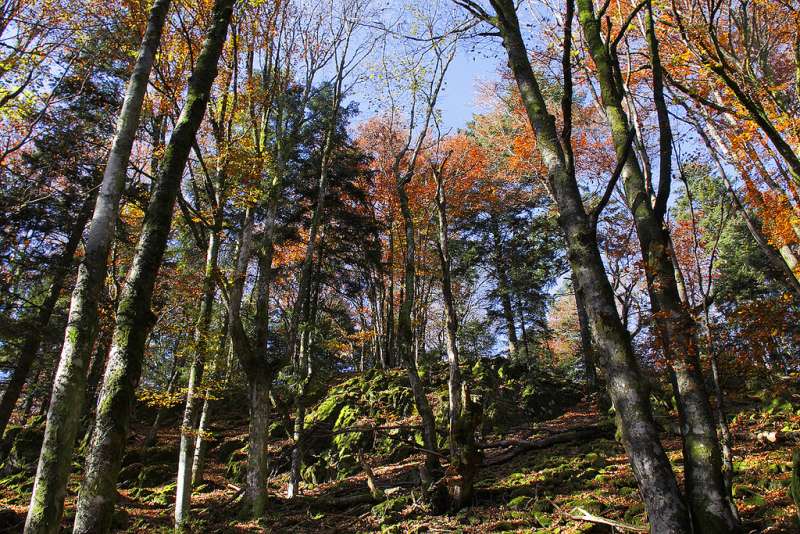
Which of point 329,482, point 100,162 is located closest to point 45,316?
point 100,162

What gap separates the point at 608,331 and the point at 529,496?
165 inches

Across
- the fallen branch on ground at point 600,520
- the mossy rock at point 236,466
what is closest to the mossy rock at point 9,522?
the mossy rock at point 236,466

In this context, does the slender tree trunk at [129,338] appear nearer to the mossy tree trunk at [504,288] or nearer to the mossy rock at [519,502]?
the mossy rock at [519,502]

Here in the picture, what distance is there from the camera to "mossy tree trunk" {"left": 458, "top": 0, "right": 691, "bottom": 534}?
10.7ft

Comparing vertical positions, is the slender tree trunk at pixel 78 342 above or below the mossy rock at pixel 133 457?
above

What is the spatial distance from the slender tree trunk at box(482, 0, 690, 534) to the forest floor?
6.87ft

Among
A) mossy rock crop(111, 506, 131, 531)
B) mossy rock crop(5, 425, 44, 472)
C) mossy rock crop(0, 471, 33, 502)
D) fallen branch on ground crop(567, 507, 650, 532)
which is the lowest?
mossy rock crop(111, 506, 131, 531)

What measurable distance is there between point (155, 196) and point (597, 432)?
32.1 ft

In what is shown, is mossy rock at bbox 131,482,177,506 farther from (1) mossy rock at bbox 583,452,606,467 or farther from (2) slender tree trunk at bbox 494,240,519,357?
(2) slender tree trunk at bbox 494,240,519,357

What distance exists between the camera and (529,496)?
6605mm

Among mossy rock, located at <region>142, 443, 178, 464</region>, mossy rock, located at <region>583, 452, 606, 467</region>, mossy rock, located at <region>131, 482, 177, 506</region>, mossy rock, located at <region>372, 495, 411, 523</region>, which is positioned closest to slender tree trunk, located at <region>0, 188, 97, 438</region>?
mossy rock, located at <region>131, 482, 177, 506</region>

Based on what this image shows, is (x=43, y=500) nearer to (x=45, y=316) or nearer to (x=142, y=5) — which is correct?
(x=142, y=5)

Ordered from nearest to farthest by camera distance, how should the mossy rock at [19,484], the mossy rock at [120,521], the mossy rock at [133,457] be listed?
1. the mossy rock at [120,521]
2. the mossy rock at [19,484]
3. the mossy rock at [133,457]

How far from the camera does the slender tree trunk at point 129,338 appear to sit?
10.3ft
